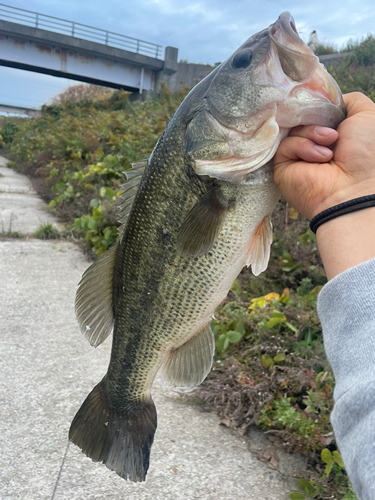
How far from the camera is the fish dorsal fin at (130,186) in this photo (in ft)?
5.24

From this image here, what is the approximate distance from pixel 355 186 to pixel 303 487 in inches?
56.5

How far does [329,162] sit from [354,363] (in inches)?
27.5

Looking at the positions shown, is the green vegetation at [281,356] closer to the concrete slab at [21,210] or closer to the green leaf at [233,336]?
the green leaf at [233,336]

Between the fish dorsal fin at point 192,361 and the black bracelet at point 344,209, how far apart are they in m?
0.60

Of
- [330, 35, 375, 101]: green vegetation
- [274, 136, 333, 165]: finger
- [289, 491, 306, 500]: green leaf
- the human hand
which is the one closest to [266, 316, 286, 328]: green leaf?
[289, 491, 306, 500]: green leaf

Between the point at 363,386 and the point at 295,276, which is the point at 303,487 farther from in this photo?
the point at 295,276

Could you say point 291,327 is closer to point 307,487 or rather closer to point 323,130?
point 307,487

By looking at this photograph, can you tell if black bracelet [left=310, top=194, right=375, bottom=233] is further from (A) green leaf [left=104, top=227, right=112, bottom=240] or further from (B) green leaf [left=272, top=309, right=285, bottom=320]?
(A) green leaf [left=104, top=227, right=112, bottom=240]

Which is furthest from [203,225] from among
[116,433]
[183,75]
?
[183,75]

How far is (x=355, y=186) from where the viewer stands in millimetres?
1282

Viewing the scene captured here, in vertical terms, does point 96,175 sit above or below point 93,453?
above

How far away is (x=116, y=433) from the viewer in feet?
5.26

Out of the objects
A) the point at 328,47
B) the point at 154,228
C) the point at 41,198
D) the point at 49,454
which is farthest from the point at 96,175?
the point at 328,47

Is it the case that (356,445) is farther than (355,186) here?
No
